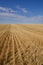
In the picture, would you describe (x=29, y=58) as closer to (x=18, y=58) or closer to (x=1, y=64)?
(x=18, y=58)

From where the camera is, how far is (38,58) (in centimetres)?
986

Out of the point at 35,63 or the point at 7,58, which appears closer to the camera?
the point at 35,63

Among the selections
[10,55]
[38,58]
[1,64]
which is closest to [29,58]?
[38,58]

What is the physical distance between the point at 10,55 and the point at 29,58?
139cm

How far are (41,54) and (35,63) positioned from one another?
2.12 metres

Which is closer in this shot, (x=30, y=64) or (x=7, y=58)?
(x=30, y=64)

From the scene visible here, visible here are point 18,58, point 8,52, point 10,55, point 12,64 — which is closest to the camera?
point 12,64

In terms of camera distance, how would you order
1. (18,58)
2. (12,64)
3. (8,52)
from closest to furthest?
(12,64) < (18,58) < (8,52)

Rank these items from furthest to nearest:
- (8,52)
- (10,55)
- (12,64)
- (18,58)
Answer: (8,52) → (10,55) → (18,58) → (12,64)

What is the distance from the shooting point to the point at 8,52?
10.7 metres

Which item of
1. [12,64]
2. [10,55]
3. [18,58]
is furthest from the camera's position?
[10,55]

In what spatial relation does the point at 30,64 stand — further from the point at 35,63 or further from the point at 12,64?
the point at 12,64

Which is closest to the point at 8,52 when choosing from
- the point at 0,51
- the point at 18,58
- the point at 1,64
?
the point at 0,51

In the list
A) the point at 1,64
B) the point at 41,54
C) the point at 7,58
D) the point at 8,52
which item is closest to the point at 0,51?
the point at 8,52
